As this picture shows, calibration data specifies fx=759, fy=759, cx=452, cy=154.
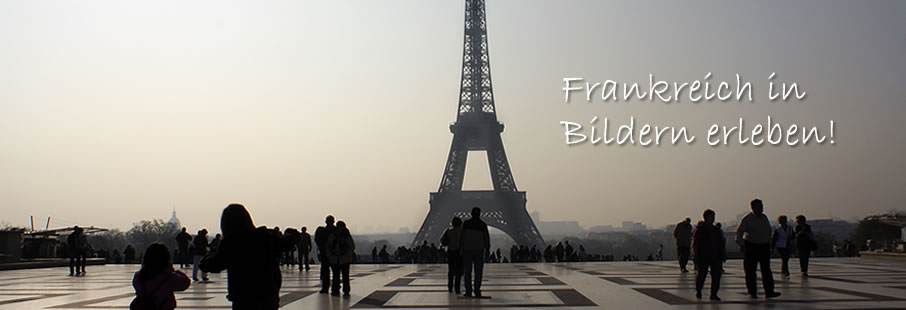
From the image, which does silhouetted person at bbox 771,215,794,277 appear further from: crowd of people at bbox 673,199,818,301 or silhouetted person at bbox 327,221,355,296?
silhouetted person at bbox 327,221,355,296

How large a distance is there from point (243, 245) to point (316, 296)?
23.8 ft

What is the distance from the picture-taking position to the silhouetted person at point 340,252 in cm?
1322

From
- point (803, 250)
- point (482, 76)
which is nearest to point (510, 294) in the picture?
point (803, 250)

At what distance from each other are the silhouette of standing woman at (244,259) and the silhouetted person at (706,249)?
7.76 metres

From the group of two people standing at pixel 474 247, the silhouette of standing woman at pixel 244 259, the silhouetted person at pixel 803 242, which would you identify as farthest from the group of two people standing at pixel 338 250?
the silhouetted person at pixel 803 242

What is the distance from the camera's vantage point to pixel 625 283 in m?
15.8

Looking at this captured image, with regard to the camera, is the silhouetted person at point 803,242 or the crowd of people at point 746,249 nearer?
the crowd of people at point 746,249

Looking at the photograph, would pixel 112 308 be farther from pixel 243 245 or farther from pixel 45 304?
pixel 243 245

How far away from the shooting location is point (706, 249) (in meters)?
12.0

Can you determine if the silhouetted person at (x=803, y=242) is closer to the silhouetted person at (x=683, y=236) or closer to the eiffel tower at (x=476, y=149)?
the silhouetted person at (x=683, y=236)

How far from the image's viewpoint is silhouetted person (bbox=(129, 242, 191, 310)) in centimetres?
614

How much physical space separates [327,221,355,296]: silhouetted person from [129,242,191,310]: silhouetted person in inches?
274

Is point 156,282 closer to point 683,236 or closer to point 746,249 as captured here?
point 746,249

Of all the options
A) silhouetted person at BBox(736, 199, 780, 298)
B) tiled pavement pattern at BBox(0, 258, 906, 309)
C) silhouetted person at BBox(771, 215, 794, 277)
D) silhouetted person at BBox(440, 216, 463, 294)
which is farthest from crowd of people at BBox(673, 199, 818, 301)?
silhouetted person at BBox(771, 215, 794, 277)
